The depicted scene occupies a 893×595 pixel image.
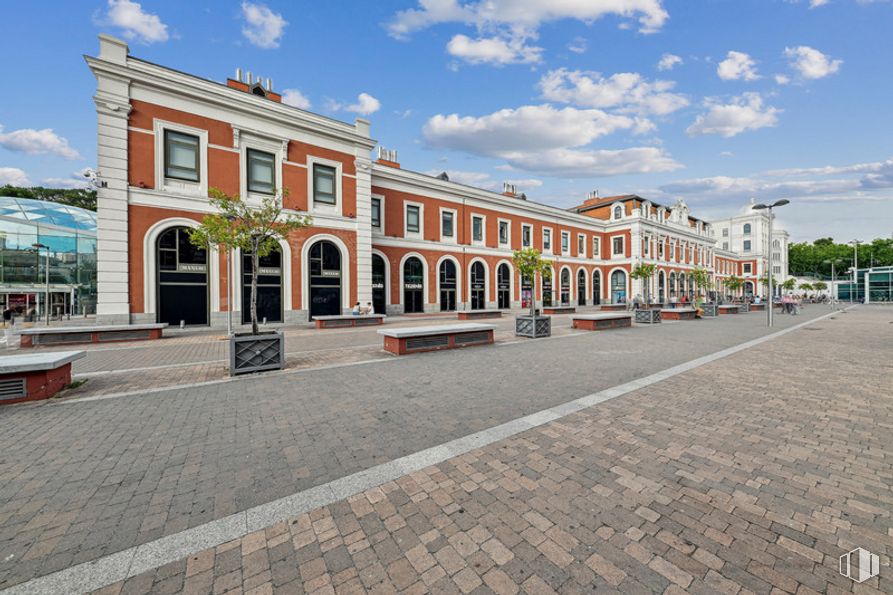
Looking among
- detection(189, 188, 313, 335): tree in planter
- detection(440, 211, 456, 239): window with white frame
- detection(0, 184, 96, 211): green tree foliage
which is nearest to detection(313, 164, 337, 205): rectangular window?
detection(189, 188, 313, 335): tree in planter

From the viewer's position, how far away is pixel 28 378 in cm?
579

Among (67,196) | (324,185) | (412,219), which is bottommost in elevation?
(412,219)

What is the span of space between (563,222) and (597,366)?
36.4 m

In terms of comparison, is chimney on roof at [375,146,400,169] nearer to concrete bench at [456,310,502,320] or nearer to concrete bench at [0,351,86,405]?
concrete bench at [456,310,502,320]

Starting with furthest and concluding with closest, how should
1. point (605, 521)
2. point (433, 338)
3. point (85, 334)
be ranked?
point (85, 334), point (433, 338), point (605, 521)

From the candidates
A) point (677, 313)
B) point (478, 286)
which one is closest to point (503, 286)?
point (478, 286)

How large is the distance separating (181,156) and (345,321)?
1192 centimetres

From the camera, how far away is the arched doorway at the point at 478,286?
3341 cm

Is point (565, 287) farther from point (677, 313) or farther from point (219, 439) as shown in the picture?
point (219, 439)

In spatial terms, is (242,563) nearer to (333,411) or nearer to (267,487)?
(267,487)

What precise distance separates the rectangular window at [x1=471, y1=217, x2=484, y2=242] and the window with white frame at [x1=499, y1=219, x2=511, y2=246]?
2613 millimetres

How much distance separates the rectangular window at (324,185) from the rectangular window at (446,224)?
11.4 meters

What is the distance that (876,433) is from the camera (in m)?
4.46

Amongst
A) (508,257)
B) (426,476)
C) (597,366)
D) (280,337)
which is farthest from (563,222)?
(426,476)
